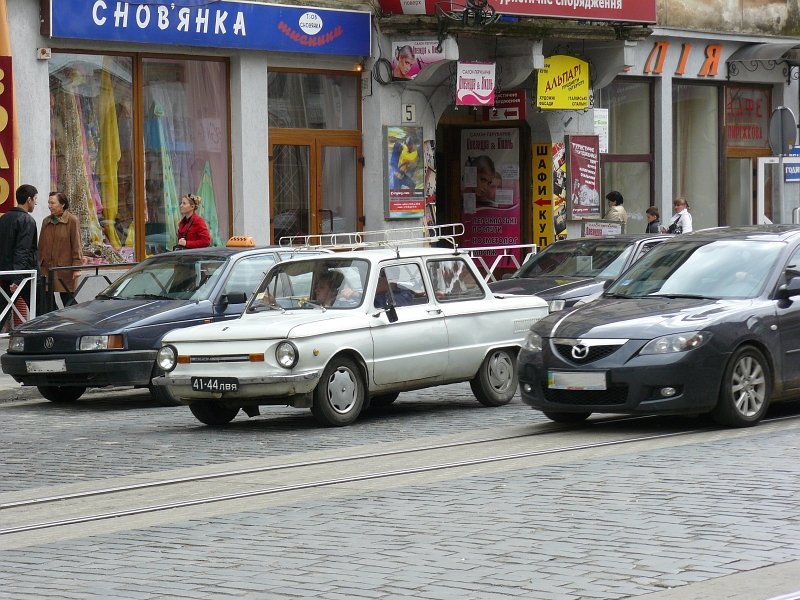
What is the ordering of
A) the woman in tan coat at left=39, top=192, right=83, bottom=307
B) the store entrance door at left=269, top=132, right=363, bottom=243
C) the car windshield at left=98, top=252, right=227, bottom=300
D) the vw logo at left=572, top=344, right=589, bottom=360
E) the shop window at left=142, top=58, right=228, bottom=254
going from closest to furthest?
the vw logo at left=572, top=344, right=589, bottom=360
the car windshield at left=98, top=252, right=227, bottom=300
the woman in tan coat at left=39, top=192, right=83, bottom=307
the shop window at left=142, top=58, right=228, bottom=254
the store entrance door at left=269, top=132, right=363, bottom=243

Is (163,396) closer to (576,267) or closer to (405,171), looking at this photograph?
(576,267)

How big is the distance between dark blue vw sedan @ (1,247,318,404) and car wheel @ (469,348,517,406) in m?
2.38

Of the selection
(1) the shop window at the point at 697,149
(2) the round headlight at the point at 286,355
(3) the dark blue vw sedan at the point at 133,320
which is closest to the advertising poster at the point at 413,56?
(1) the shop window at the point at 697,149

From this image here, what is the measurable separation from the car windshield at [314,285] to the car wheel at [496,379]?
151cm

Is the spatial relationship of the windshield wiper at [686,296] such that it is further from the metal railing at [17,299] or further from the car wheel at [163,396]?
the metal railing at [17,299]

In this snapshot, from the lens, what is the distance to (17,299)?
19.5 meters

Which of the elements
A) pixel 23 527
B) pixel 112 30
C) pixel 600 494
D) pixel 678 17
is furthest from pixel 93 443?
pixel 678 17

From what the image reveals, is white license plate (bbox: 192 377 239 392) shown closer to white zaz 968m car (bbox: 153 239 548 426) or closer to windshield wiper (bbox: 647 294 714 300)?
white zaz 968m car (bbox: 153 239 548 426)

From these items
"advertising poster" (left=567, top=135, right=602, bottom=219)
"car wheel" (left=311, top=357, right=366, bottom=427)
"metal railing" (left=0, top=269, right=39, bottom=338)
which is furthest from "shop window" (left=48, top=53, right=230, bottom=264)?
"car wheel" (left=311, top=357, right=366, bottom=427)

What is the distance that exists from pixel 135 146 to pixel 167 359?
1004 centimetres

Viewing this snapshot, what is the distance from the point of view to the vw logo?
11781 mm

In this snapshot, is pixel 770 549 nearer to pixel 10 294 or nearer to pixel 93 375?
pixel 93 375

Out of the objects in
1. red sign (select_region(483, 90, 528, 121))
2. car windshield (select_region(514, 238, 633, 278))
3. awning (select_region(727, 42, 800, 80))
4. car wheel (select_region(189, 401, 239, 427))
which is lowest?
car wheel (select_region(189, 401, 239, 427))

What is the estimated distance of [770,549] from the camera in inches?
288
